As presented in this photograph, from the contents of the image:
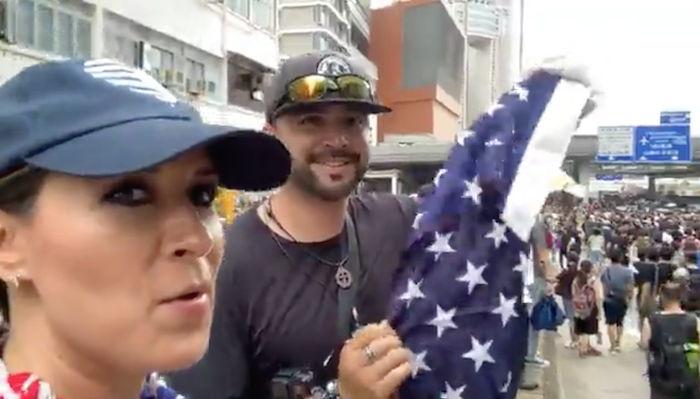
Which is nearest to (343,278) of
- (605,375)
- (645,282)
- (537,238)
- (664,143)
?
(537,238)

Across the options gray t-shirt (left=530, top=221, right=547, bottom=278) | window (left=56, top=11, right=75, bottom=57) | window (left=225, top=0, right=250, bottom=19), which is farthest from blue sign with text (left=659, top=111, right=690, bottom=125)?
gray t-shirt (left=530, top=221, right=547, bottom=278)

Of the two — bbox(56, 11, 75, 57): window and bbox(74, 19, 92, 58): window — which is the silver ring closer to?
bbox(56, 11, 75, 57): window

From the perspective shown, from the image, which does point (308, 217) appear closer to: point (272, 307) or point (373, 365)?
point (272, 307)

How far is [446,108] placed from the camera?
62.4m

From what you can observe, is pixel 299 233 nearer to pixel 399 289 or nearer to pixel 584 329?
pixel 399 289

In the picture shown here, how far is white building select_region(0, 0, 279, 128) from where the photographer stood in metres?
14.8

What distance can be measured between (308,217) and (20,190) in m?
1.11

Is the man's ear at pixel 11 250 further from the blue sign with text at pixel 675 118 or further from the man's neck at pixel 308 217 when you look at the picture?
the blue sign with text at pixel 675 118

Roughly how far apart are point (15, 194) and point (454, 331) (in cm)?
97

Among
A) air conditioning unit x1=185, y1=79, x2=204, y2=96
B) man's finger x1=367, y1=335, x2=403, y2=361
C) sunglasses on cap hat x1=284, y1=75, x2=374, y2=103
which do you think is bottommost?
man's finger x1=367, y1=335, x2=403, y2=361

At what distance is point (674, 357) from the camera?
6141mm

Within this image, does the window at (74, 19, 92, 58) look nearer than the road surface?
No

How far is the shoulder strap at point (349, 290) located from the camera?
208 centimetres

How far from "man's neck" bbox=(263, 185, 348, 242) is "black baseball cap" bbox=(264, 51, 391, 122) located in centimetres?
21
